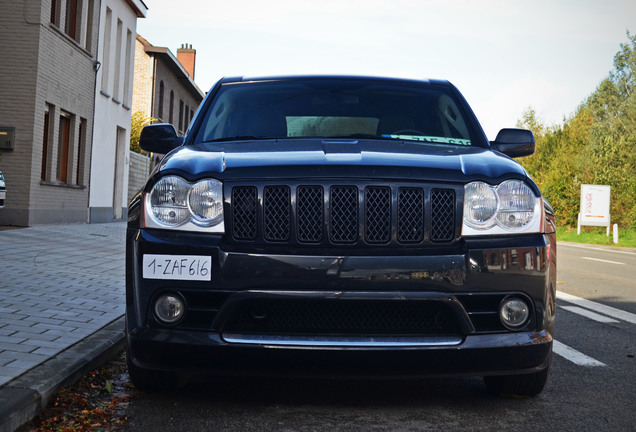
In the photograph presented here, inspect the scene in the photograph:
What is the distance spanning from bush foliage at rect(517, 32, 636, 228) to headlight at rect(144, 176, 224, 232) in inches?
1568

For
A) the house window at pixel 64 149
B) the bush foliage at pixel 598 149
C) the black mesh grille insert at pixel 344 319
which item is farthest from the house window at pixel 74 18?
the bush foliage at pixel 598 149

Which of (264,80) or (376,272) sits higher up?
(264,80)

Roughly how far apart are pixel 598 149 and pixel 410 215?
5029 centimetres

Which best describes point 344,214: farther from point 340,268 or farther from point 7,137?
point 7,137

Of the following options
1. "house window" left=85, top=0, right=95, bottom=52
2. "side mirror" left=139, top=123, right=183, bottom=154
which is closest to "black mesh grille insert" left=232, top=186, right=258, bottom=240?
"side mirror" left=139, top=123, right=183, bottom=154

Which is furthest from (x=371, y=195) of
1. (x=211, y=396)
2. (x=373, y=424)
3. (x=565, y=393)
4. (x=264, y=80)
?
(x=264, y=80)

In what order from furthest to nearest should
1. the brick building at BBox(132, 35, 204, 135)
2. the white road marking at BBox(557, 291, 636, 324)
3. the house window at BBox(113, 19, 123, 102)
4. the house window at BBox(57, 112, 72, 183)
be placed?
the brick building at BBox(132, 35, 204, 135) → the house window at BBox(113, 19, 123, 102) → the house window at BBox(57, 112, 72, 183) → the white road marking at BBox(557, 291, 636, 324)

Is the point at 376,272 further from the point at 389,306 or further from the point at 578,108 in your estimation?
the point at 578,108

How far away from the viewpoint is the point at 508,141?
16.4 feet

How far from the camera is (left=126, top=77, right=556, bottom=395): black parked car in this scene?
3.43 metres

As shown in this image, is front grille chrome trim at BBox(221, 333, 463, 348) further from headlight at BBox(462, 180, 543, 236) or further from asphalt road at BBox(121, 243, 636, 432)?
headlight at BBox(462, 180, 543, 236)

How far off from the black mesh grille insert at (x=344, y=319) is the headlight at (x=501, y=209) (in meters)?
0.40

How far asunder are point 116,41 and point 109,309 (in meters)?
20.1

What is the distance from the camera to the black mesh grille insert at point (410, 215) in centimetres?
355
